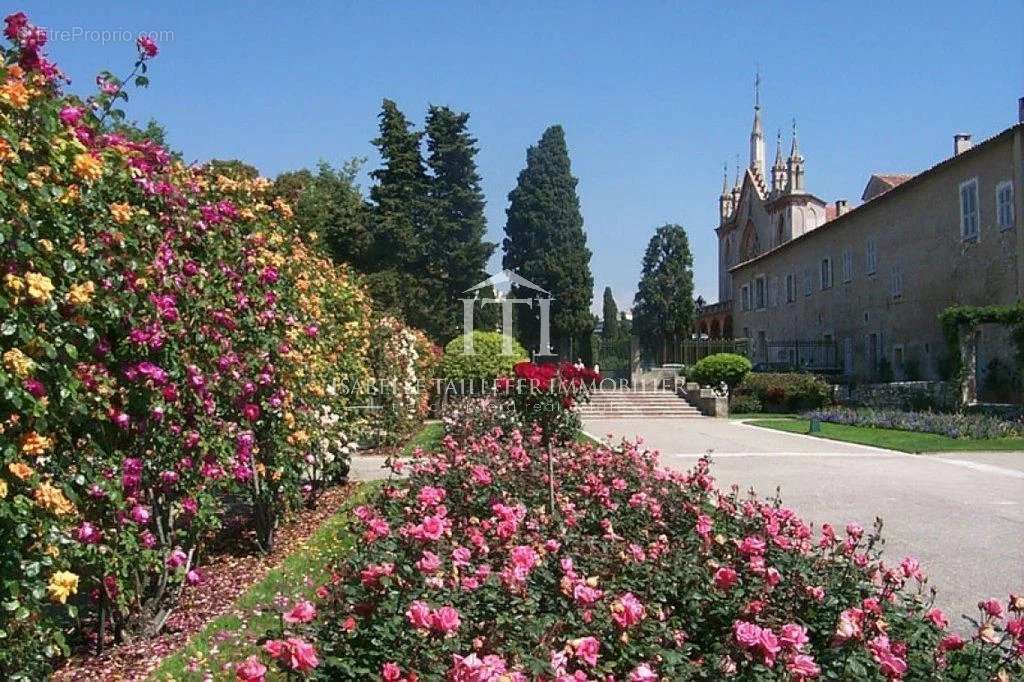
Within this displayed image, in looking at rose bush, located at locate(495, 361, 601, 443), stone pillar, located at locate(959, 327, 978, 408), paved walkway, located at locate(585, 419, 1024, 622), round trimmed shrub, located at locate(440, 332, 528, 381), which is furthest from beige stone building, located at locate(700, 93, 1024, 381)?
rose bush, located at locate(495, 361, 601, 443)

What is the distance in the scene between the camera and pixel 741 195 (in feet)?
202

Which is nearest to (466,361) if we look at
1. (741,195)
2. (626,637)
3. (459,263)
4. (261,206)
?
(459,263)

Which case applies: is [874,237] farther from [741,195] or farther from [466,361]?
[741,195]

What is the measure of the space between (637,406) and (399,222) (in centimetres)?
1303

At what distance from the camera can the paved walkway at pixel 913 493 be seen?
6258 mm

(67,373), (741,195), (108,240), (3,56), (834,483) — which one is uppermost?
(741,195)

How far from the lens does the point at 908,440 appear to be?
16.6 m

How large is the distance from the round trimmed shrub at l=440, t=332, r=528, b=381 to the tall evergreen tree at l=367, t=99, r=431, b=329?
301 inches

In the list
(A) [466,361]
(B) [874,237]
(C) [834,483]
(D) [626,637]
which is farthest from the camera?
(B) [874,237]

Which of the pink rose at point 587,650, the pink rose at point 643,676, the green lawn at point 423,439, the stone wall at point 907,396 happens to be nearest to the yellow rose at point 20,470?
the pink rose at point 587,650

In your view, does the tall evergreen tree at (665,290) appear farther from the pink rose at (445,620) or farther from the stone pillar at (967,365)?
the pink rose at (445,620)

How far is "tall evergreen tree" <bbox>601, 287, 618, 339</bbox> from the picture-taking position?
62.5 m

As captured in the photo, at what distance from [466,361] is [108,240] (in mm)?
20590

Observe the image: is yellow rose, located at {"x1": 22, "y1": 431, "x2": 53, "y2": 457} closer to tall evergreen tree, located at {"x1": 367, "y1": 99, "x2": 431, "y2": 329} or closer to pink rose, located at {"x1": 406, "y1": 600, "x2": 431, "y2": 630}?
pink rose, located at {"x1": 406, "y1": 600, "x2": 431, "y2": 630}
